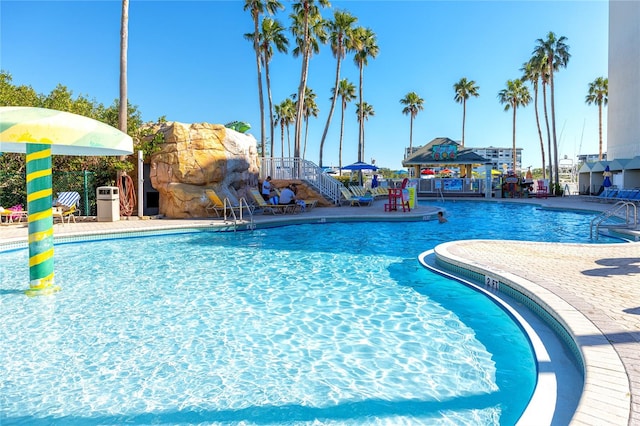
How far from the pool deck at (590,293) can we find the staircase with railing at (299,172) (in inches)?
390

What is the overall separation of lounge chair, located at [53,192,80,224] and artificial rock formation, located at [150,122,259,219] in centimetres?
269

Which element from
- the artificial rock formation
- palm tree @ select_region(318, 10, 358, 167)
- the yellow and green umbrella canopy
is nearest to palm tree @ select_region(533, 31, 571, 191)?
palm tree @ select_region(318, 10, 358, 167)

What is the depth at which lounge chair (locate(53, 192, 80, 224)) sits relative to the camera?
1330 cm

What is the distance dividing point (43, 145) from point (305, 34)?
66.8 feet

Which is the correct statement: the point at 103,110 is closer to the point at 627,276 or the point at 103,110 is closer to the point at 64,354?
the point at 64,354

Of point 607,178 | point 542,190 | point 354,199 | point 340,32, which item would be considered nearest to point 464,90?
point 542,190

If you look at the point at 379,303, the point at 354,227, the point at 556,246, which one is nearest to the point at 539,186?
the point at 354,227

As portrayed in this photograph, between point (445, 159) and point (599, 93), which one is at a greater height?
point (599, 93)

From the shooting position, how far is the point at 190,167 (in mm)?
14891

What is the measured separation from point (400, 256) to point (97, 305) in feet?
20.2

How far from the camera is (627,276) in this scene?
5.90m

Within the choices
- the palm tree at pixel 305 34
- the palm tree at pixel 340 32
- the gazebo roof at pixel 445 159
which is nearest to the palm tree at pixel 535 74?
the gazebo roof at pixel 445 159

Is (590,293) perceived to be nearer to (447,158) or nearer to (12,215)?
(12,215)

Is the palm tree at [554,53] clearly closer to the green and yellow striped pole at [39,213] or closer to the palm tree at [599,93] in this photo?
the palm tree at [599,93]
